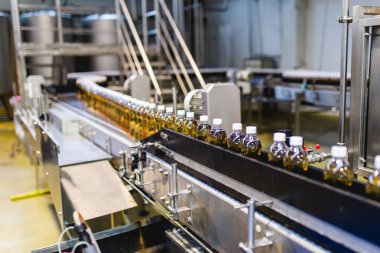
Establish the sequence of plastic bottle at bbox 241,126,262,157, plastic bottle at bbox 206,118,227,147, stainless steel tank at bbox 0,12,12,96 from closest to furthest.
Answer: plastic bottle at bbox 241,126,262,157 → plastic bottle at bbox 206,118,227,147 → stainless steel tank at bbox 0,12,12,96

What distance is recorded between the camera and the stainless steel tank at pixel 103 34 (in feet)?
18.2

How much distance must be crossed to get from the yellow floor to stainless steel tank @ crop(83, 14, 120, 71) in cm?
208

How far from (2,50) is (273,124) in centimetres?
472

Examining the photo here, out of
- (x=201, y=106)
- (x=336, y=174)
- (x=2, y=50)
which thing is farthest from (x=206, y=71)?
(x=336, y=174)

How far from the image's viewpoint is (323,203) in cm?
83

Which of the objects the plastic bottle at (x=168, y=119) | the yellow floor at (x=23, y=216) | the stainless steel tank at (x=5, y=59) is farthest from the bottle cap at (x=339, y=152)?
the stainless steel tank at (x=5, y=59)

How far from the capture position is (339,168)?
0.91 m

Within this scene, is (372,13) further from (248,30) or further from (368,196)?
(248,30)

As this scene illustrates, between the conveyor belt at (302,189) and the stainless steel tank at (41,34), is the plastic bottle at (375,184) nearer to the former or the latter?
the conveyor belt at (302,189)

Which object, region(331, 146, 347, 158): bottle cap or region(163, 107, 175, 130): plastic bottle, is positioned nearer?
region(331, 146, 347, 158): bottle cap

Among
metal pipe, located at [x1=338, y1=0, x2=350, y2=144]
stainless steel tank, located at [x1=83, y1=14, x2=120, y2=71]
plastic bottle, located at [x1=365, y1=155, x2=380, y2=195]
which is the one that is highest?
stainless steel tank, located at [x1=83, y1=14, x2=120, y2=71]

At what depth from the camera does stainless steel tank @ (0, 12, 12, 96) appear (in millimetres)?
6707

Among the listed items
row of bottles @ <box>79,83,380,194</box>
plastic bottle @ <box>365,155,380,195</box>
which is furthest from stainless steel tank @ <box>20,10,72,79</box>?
plastic bottle @ <box>365,155,380,195</box>

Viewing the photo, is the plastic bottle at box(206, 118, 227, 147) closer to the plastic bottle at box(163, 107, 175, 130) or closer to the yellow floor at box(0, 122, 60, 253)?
the plastic bottle at box(163, 107, 175, 130)
